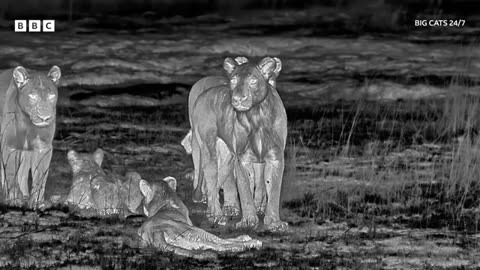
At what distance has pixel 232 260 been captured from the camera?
1078cm

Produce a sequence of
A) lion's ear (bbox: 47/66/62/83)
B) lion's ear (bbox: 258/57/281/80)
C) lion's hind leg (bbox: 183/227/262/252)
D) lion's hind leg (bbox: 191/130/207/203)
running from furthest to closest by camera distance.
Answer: lion's hind leg (bbox: 191/130/207/203)
lion's ear (bbox: 47/66/62/83)
lion's ear (bbox: 258/57/281/80)
lion's hind leg (bbox: 183/227/262/252)

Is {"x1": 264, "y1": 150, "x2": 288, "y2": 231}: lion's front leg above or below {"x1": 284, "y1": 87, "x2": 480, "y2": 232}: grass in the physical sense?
above

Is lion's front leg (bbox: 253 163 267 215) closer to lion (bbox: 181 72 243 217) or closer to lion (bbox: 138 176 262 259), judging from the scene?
lion (bbox: 181 72 243 217)

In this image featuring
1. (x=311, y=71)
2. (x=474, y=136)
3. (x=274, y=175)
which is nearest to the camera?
(x=274, y=175)

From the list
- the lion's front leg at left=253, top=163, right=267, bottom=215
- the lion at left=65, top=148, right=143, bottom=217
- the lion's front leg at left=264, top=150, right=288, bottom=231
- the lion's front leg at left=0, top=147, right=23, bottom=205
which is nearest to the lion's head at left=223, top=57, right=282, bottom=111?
the lion's front leg at left=264, top=150, right=288, bottom=231

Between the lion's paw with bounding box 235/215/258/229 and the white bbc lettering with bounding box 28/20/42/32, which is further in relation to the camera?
the white bbc lettering with bounding box 28/20/42/32

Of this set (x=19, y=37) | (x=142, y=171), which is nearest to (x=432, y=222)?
(x=142, y=171)

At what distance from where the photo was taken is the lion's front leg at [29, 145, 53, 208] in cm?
1255

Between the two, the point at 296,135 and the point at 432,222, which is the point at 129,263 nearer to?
the point at 432,222

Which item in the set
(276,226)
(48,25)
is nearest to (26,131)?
(276,226)

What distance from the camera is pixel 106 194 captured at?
492 inches

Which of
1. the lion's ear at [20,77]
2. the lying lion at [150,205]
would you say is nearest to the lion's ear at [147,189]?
the lying lion at [150,205]

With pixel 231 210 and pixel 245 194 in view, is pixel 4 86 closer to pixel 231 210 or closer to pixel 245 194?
pixel 231 210

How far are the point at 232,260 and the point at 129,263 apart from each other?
766mm
